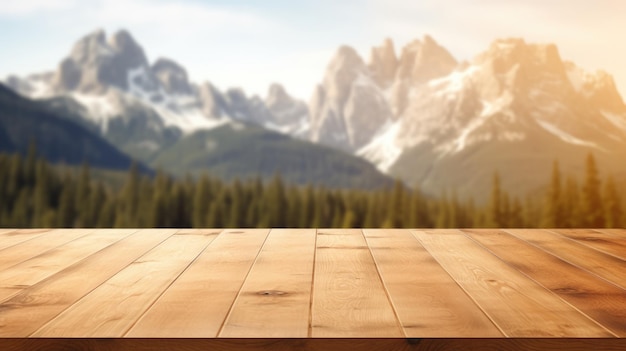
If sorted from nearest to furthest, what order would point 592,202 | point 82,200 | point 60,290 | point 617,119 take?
1. point 60,290
2. point 592,202
3. point 617,119
4. point 82,200

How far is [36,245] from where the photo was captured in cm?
312

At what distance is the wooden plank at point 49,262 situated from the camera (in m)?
2.16

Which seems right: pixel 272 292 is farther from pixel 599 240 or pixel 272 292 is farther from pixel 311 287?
pixel 599 240

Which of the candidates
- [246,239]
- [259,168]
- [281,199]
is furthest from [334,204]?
[259,168]

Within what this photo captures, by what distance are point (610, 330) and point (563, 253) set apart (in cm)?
139

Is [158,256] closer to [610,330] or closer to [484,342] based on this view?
[484,342]

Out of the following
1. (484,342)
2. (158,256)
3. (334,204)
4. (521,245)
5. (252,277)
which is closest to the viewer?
(484,342)

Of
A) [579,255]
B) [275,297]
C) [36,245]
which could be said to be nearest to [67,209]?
[36,245]

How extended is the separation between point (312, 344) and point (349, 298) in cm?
43

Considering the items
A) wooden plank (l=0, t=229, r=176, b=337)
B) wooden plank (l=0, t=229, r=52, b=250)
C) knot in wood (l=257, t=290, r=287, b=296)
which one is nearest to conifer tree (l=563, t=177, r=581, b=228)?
wooden plank (l=0, t=229, r=52, b=250)

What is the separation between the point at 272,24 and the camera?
201 ft

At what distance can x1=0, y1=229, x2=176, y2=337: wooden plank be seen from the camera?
1.64 meters

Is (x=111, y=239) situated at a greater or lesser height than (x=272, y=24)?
lesser

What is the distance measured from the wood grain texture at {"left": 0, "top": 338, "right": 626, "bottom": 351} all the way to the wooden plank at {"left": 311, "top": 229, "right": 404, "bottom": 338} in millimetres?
30
